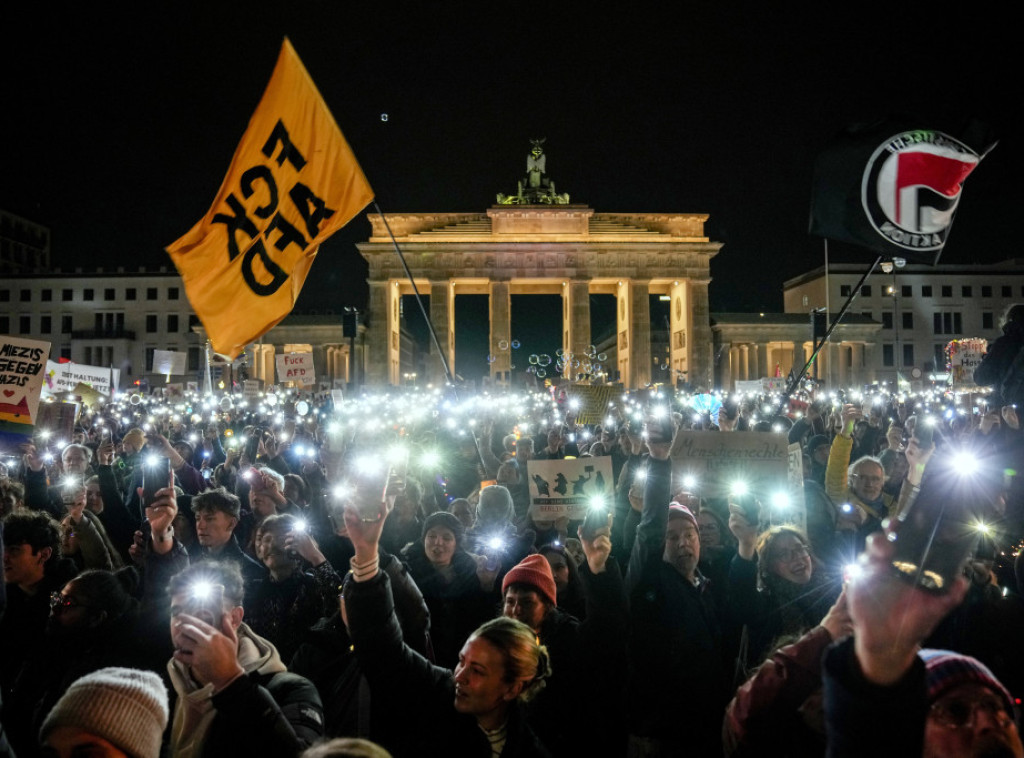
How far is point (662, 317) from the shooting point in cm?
8431

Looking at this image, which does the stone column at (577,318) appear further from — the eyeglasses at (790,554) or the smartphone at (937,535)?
the smartphone at (937,535)

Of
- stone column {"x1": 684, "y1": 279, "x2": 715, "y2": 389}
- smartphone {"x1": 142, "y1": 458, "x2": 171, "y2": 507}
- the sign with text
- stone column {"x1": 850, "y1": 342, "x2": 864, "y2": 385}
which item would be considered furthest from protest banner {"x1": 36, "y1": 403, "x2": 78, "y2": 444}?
stone column {"x1": 850, "y1": 342, "x2": 864, "y2": 385}

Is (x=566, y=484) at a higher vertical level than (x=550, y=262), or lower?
lower

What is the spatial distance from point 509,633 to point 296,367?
20.7 m

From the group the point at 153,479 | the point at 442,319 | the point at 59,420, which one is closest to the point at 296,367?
the point at 59,420

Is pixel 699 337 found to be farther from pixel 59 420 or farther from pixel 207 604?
pixel 207 604

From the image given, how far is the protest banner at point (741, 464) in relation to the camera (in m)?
5.80

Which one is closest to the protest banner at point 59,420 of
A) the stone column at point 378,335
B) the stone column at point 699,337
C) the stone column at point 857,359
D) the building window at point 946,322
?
the stone column at point 378,335

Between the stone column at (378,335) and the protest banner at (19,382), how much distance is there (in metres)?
50.3

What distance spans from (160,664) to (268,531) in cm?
95

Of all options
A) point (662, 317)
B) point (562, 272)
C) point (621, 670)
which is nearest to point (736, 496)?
point (621, 670)

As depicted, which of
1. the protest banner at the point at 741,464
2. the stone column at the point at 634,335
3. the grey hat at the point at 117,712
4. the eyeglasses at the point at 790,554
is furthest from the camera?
the stone column at the point at 634,335

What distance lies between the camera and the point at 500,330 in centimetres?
5900

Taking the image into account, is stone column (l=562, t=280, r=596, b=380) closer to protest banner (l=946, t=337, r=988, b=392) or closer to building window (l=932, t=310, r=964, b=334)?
protest banner (l=946, t=337, r=988, b=392)
